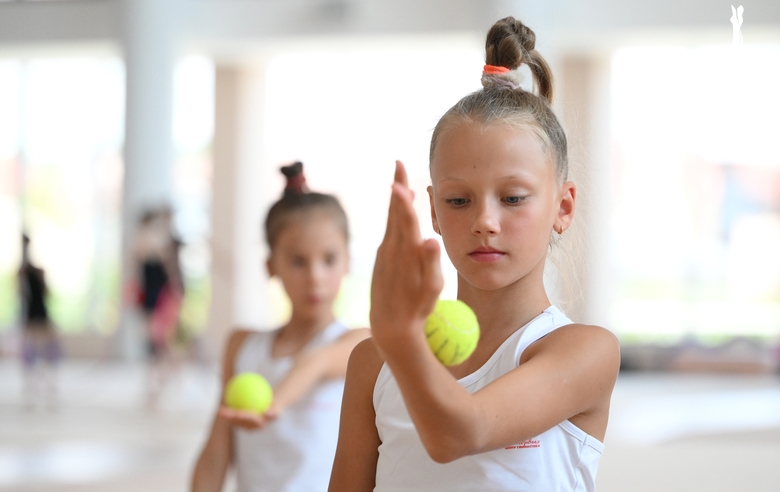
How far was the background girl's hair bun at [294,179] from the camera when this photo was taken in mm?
2596

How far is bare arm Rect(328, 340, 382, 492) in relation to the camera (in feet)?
4.70

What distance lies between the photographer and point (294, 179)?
8.59ft

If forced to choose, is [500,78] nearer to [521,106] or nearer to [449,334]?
[521,106]

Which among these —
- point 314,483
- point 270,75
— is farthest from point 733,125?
point 314,483

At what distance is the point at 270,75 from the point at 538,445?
1268 centimetres

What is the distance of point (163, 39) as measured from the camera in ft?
37.5

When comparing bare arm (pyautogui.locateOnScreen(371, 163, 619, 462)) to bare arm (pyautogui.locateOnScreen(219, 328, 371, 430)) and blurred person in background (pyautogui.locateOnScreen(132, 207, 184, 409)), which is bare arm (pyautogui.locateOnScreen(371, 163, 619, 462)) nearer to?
bare arm (pyautogui.locateOnScreen(219, 328, 371, 430))

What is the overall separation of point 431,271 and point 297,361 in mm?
1473

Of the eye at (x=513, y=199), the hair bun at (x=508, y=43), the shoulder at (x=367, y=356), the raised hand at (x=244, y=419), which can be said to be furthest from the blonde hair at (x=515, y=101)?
the raised hand at (x=244, y=419)

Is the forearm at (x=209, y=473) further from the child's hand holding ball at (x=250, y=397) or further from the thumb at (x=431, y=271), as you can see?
the thumb at (x=431, y=271)

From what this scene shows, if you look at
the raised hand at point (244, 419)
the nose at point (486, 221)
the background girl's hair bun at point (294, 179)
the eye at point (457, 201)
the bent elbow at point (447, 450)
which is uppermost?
the background girl's hair bun at point (294, 179)

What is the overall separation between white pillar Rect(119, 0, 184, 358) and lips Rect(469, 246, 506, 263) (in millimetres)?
10406

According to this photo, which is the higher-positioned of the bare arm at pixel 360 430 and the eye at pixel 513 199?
the eye at pixel 513 199

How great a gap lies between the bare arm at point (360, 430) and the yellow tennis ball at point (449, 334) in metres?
0.36
